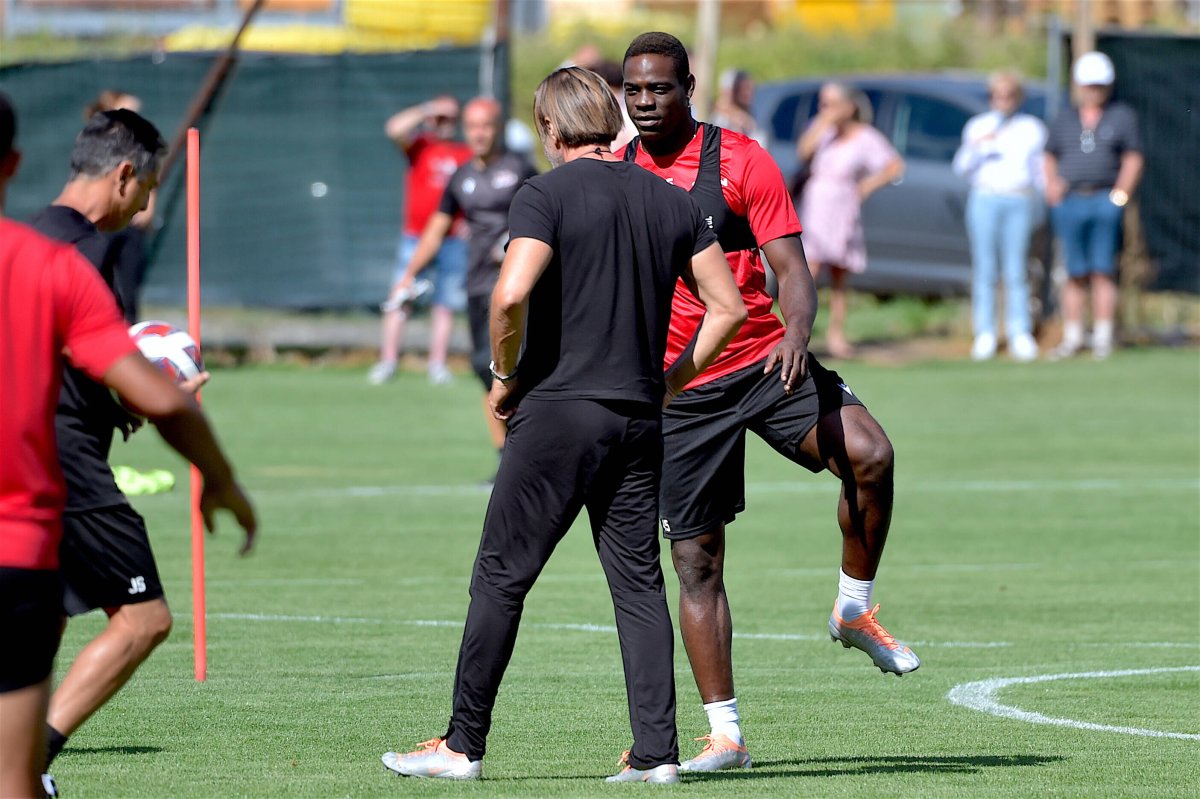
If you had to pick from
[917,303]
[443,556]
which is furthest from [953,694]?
[917,303]

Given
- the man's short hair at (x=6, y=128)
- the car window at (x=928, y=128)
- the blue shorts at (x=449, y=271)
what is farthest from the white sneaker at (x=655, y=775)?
the car window at (x=928, y=128)

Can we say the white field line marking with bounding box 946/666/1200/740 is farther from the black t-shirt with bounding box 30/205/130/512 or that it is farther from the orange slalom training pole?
the black t-shirt with bounding box 30/205/130/512

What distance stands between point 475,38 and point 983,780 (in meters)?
20.9

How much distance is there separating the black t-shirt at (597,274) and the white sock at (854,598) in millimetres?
1562

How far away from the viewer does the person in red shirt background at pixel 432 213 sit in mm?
19328

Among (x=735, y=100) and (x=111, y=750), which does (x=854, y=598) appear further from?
(x=735, y=100)

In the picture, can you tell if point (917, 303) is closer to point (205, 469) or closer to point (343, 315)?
point (343, 315)

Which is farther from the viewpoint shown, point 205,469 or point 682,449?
point 682,449

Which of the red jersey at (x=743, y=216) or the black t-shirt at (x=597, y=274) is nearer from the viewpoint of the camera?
the black t-shirt at (x=597, y=274)

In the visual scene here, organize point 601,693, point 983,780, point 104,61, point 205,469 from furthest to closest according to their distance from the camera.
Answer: point 104,61, point 601,693, point 983,780, point 205,469

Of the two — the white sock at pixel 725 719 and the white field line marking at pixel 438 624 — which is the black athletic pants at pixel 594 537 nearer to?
the white sock at pixel 725 719

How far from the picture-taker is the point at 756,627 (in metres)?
9.37

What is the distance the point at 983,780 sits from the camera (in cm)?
618

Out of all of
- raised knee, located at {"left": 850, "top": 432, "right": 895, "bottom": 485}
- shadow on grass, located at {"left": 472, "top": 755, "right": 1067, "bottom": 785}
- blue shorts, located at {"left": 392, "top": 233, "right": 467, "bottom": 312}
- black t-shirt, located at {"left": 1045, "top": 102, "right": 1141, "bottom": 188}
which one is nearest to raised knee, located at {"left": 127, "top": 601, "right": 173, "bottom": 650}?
shadow on grass, located at {"left": 472, "top": 755, "right": 1067, "bottom": 785}
